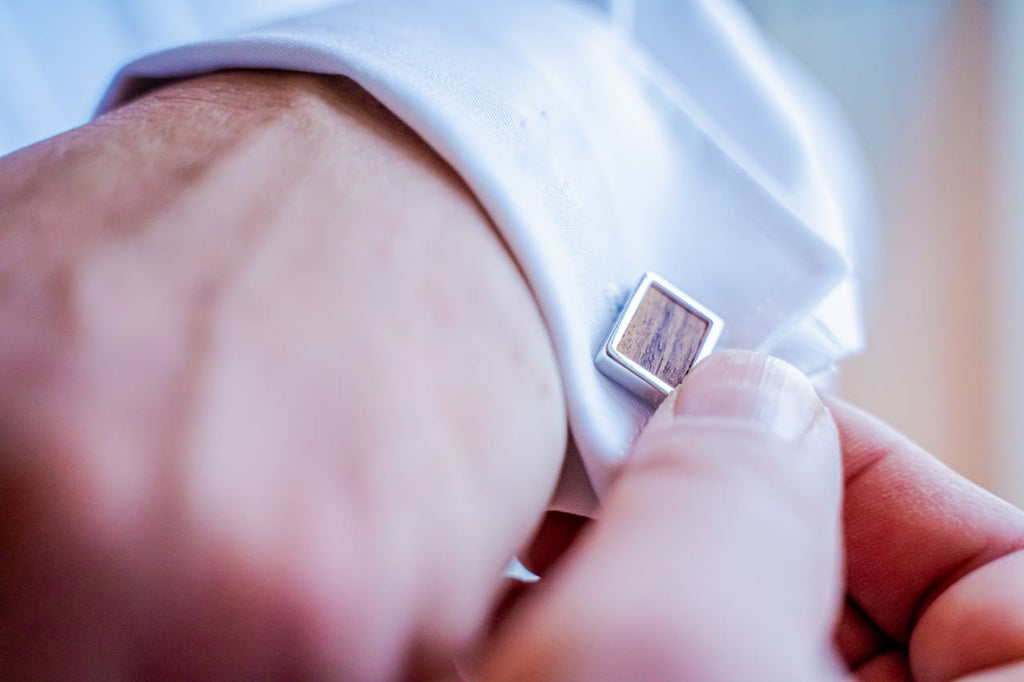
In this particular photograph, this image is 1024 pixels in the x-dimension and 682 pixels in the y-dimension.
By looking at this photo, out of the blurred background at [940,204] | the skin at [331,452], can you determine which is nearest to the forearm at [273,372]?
the skin at [331,452]

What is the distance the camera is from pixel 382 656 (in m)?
0.23

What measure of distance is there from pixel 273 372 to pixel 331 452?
3 cm

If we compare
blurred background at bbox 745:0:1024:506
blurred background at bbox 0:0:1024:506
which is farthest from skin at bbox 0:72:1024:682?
blurred background at bbox 745:0:1024:506

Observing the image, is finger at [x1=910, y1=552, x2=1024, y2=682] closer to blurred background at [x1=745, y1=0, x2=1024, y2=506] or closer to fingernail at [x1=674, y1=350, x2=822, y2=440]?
fingernail at [x1=674, y1=350, x2=822, y2=440]

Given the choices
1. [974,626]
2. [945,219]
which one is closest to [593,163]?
[974,626]

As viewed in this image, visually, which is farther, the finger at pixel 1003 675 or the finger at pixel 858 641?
the finger at pixel 858 641

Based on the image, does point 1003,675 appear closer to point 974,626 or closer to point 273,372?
point 974,626

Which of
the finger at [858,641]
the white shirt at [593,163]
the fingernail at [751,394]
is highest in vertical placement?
the white shirt at [593,163]

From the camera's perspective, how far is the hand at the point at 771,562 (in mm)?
206

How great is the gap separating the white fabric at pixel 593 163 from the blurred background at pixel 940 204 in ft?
1.25

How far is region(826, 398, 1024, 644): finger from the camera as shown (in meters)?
0.35

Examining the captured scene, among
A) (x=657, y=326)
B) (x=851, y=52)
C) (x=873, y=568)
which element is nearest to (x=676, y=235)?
(x=657, y=326)

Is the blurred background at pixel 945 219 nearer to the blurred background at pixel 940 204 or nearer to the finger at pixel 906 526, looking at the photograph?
the blurred background at pixel 940 204

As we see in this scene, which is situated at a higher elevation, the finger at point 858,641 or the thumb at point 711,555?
the thumb at point 711,555
